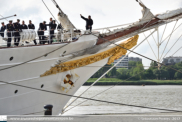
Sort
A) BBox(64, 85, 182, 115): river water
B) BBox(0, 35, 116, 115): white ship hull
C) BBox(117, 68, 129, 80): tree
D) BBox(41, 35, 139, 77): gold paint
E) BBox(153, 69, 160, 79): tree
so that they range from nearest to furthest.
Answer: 1. BBox(0, 35, 116, 115): white ship hull
2. BBox(41, 35, 139, 77): gold paint
3. BBox(64, 85, 182, 115): river water
4. BBox(153, 69, 160, 79): tree
5. BBox(117, 68, 129, 80): tree

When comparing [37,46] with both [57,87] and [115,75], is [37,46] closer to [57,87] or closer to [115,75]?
[57,87]

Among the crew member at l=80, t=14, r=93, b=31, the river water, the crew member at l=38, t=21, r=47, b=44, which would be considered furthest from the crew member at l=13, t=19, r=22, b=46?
the river water

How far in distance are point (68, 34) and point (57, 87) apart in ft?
6.15

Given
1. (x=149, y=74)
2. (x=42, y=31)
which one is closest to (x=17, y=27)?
(x=42, y=31)

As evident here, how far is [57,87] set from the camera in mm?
8758

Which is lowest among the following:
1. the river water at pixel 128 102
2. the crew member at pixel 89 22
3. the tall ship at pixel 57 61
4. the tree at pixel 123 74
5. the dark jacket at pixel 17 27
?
the river water at pixel 128 102

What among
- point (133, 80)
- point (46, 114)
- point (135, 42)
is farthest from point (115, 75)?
point (46, 114)

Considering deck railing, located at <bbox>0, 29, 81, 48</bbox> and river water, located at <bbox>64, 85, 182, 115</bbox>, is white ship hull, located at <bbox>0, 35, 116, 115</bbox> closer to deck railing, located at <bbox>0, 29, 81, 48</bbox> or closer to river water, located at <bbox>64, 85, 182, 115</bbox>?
deck railing, located at <bbox>0, 29, 81, 48</bbox>

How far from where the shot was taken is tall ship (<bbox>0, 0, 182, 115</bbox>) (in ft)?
24.4

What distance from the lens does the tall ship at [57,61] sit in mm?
7449

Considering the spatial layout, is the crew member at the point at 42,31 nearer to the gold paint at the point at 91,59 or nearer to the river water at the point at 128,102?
the gold paint at the point at 91,59

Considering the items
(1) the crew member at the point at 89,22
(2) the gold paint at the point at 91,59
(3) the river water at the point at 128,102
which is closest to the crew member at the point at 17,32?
(2) the gold paint at the point at 91,59

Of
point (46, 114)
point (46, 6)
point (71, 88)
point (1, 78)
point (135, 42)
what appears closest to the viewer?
point (46, 114)

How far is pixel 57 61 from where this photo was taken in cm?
846
